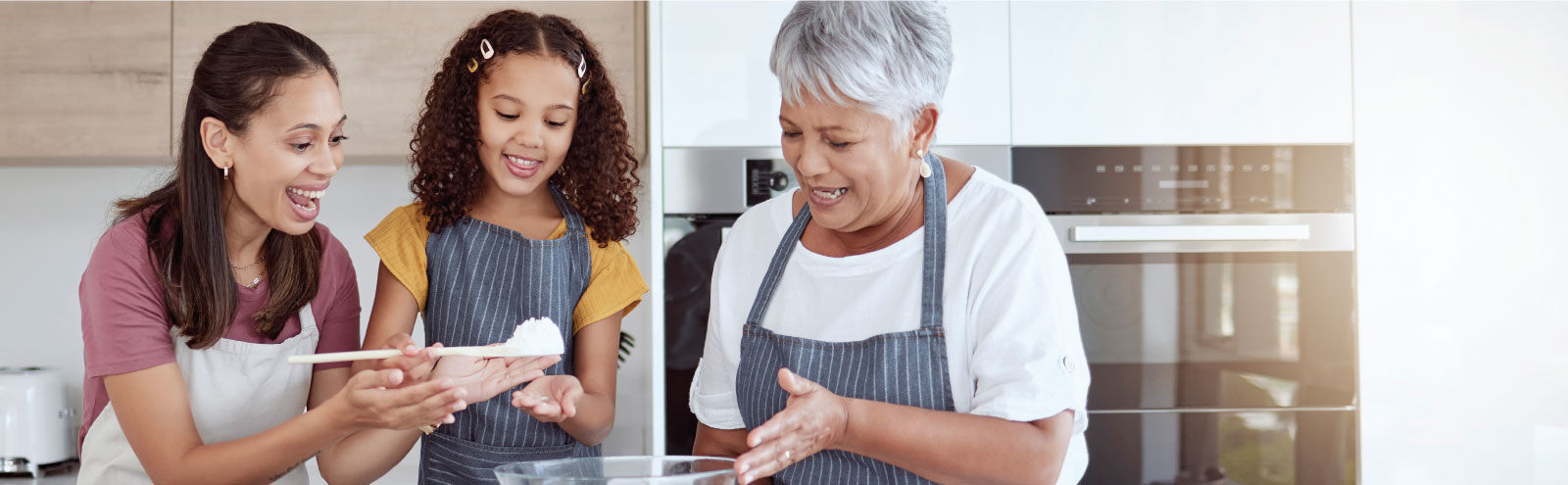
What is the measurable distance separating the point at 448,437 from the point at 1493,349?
201 centimetres

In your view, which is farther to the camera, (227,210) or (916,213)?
(227,210)

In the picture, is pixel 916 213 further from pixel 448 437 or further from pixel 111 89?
pixel 111 89

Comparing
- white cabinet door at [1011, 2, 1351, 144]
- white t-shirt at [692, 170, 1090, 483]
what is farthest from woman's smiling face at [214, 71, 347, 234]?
white cabinet door at [1011, 2, 1351, 144]

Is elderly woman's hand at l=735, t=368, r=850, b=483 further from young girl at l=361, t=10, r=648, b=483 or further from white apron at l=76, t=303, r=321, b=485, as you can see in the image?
white apron at l=76, t=303, r=321, b=485

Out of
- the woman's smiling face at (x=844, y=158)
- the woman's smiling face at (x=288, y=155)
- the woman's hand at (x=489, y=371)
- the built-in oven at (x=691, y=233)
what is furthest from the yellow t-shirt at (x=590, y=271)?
the built-in oven at (x=691, y=233)

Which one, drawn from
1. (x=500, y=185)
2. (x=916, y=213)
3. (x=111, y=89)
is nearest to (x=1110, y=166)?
(x=916, y=213)

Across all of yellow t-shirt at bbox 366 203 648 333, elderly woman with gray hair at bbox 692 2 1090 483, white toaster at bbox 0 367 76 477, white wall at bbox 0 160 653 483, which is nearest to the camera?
elderly woman with gray hair at bbox 692 2 1090 483

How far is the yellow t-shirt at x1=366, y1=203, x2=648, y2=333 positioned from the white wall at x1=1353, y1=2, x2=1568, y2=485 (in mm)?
1561

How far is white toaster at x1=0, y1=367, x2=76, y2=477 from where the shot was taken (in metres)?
2.30

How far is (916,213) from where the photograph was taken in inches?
45.4

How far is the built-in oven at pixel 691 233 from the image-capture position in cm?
208

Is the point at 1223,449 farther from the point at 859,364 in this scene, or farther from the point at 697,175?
the point at 859,364

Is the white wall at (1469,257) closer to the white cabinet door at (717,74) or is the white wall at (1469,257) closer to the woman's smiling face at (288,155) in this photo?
the white cabinet door at (717,74)

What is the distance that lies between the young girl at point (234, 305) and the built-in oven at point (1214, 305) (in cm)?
137
